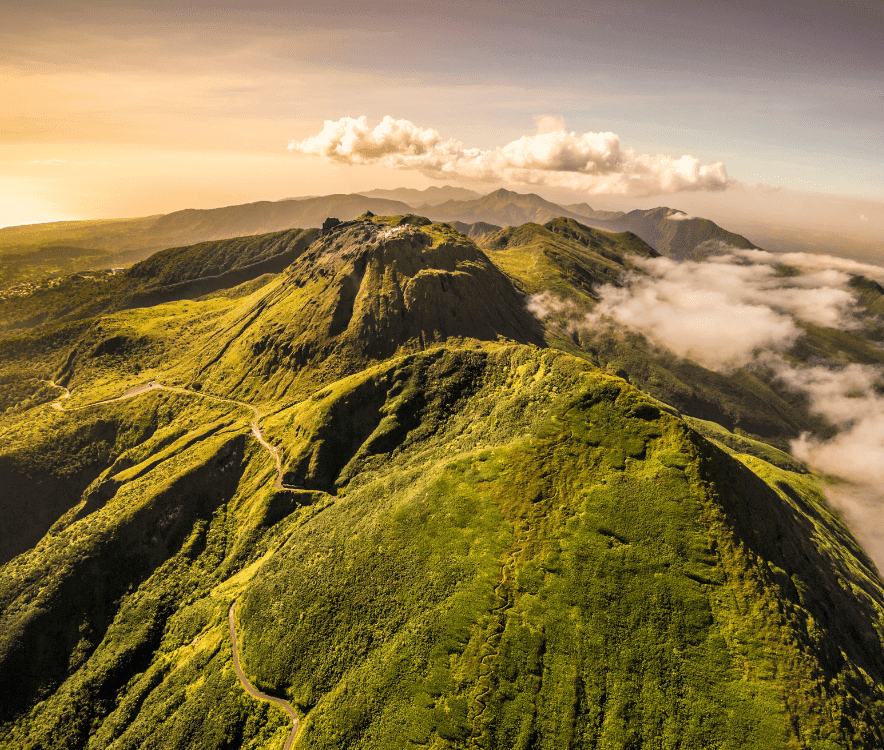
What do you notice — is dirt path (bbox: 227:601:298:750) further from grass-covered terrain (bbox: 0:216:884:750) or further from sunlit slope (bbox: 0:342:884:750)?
sunlit slope (bbox: 0:342:884:750)

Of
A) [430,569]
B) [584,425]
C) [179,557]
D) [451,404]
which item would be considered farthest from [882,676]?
[179,557]

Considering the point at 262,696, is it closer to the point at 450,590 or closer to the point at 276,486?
the point at 450,590

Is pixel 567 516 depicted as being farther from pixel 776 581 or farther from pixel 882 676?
pixel 882 676

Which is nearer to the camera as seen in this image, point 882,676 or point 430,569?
point 882,676

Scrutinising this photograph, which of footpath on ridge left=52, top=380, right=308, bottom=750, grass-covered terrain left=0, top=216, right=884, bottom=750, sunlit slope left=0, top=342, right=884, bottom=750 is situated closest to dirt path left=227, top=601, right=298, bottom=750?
footpath on ridge left=52, top=380, right=308, bottom=750

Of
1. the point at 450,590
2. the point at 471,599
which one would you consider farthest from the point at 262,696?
the point at 471,599

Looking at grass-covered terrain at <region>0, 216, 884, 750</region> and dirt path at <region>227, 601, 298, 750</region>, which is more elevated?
grass-covered terrain at <region>0, 216, 884, 750</region>

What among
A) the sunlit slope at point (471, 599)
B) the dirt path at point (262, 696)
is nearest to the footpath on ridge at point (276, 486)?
the dirt path at point (262, 696)
